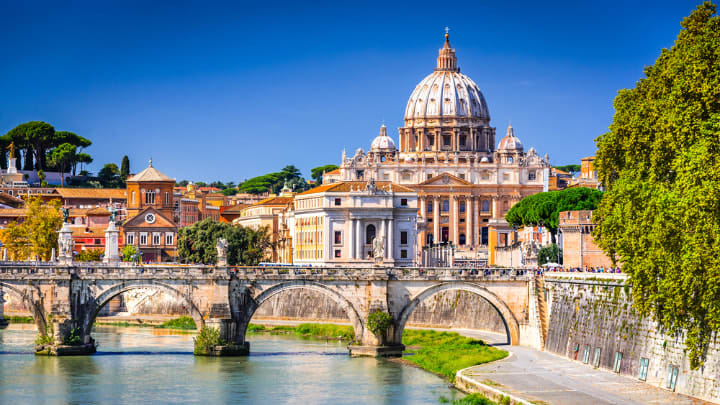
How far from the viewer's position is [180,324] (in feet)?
257

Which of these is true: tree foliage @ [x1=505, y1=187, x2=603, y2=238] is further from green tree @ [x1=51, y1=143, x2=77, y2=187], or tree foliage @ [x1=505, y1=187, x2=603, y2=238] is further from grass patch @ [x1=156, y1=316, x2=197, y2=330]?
green tree @ [x1=51, y1=143, x2=77, y2=187]

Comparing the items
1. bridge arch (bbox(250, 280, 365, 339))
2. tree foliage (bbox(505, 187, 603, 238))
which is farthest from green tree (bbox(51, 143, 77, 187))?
bridge arch (bbox(250, 280, 365, 339))

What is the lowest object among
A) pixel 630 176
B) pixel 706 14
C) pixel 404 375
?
pixel 404 375

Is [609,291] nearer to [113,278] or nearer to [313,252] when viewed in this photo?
[113,278]

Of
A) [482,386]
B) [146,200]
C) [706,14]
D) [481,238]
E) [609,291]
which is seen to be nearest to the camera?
[706,14]

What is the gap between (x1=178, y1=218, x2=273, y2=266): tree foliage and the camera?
107 m

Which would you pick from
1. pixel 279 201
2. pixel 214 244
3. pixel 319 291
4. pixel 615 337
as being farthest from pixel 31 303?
pixel 279 201

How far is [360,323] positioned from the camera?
191ft

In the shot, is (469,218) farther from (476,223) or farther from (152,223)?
(152,223)

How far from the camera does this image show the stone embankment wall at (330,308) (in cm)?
6750

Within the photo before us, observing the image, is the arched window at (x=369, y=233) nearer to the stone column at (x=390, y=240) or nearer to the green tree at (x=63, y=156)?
the stone column at (x=390, y=240)

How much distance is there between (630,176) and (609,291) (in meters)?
6.15

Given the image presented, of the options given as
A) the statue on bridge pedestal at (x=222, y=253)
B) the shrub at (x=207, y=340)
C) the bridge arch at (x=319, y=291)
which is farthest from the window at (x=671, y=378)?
the statue on bridge pedestal at (x=222, y=253)

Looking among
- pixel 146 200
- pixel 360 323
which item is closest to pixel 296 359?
pixel 360 323
